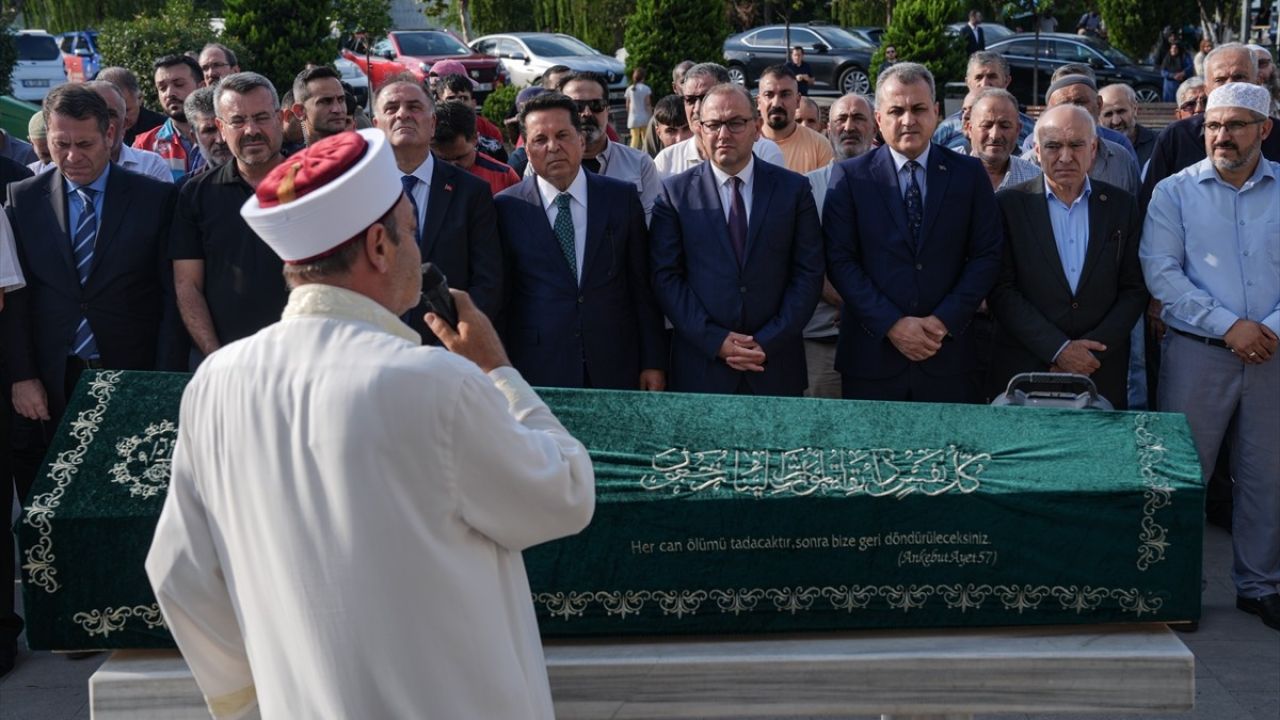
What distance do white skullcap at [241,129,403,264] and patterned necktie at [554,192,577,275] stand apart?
288 cm

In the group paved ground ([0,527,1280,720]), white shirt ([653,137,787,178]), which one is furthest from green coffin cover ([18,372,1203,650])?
white shirt ([653,137,787,178])

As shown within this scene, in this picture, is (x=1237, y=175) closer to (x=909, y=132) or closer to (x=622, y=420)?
(x=909, y=132)

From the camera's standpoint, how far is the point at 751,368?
17.3 feet

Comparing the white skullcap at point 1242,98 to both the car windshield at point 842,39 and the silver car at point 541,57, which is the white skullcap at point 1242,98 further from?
the car windshield at point 842,39

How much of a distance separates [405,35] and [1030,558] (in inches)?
944

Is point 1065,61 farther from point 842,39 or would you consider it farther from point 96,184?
point 96,184

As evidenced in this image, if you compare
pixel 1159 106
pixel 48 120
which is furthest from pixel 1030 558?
pixel 1159 106

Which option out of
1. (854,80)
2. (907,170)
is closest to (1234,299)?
(907,170)

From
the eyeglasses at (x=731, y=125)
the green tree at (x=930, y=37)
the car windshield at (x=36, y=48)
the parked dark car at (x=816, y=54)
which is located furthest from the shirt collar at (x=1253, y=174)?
the car windshield at (x=36, y=48)

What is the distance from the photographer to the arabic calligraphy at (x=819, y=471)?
3.52 meters

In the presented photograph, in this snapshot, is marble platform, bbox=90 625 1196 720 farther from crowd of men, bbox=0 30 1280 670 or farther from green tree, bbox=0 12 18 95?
green tree, bbox=0 12 18 95

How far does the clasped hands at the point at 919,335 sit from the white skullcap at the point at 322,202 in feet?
10.1

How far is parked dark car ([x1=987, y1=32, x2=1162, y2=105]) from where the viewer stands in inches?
909

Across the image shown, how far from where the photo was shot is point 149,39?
20.6 meters
